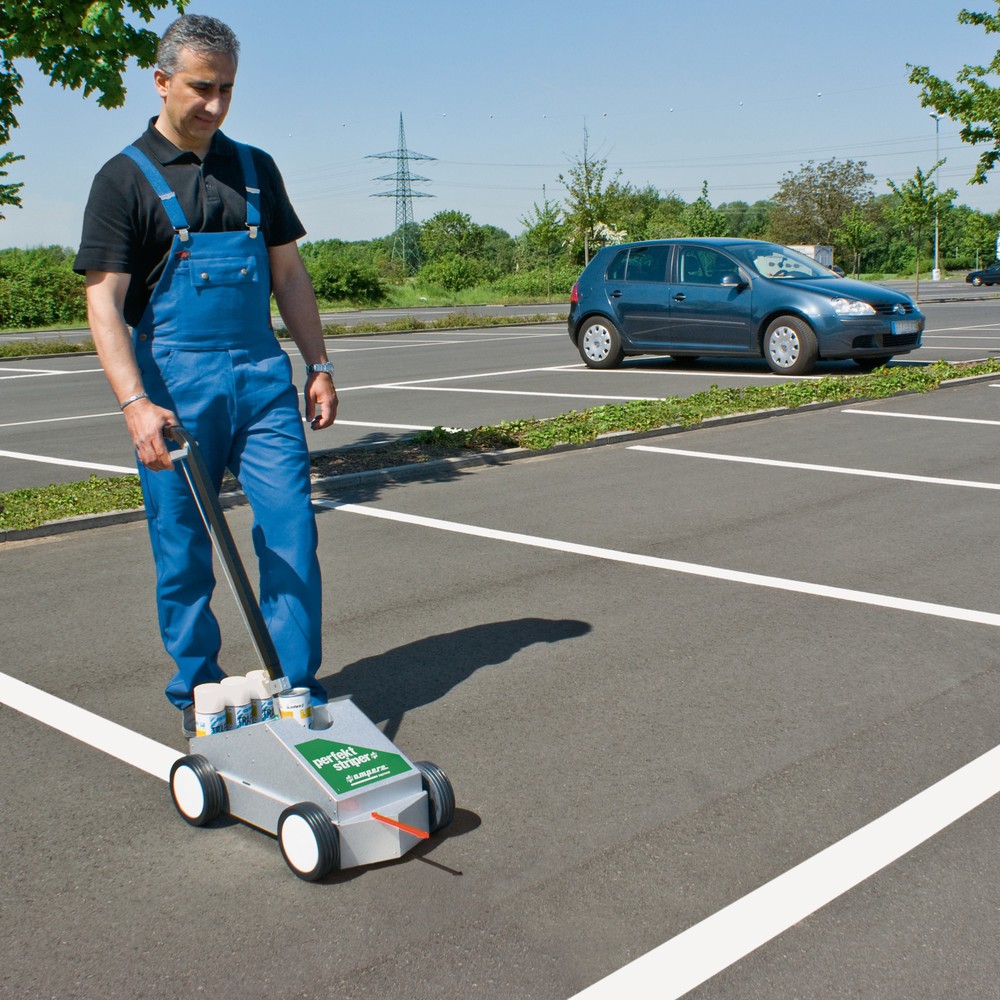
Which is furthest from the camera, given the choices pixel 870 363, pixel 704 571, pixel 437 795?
pixel 870 363

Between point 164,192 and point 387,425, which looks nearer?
point 164,192

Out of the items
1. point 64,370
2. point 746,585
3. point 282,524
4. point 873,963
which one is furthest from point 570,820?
point 64,370

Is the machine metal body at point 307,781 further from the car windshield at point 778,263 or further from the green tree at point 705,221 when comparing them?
the green tree at point 705,221

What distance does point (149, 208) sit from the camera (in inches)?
144

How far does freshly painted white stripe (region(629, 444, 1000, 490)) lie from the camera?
844 cm

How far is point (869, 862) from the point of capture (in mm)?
3150

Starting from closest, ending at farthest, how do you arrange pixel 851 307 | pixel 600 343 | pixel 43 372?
pixel 851 307 < pixel 600 343 < pixel 43 372

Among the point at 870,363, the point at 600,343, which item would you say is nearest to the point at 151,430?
the point at 600,343

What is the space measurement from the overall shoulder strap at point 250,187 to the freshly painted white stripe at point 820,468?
232 inches

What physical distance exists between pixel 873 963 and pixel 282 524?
6.73 feet

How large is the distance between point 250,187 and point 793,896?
2.52 m

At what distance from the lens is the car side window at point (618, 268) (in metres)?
17.0

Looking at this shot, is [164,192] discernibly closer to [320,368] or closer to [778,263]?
[320,368]

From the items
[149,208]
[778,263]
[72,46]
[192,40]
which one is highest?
[72,46]
